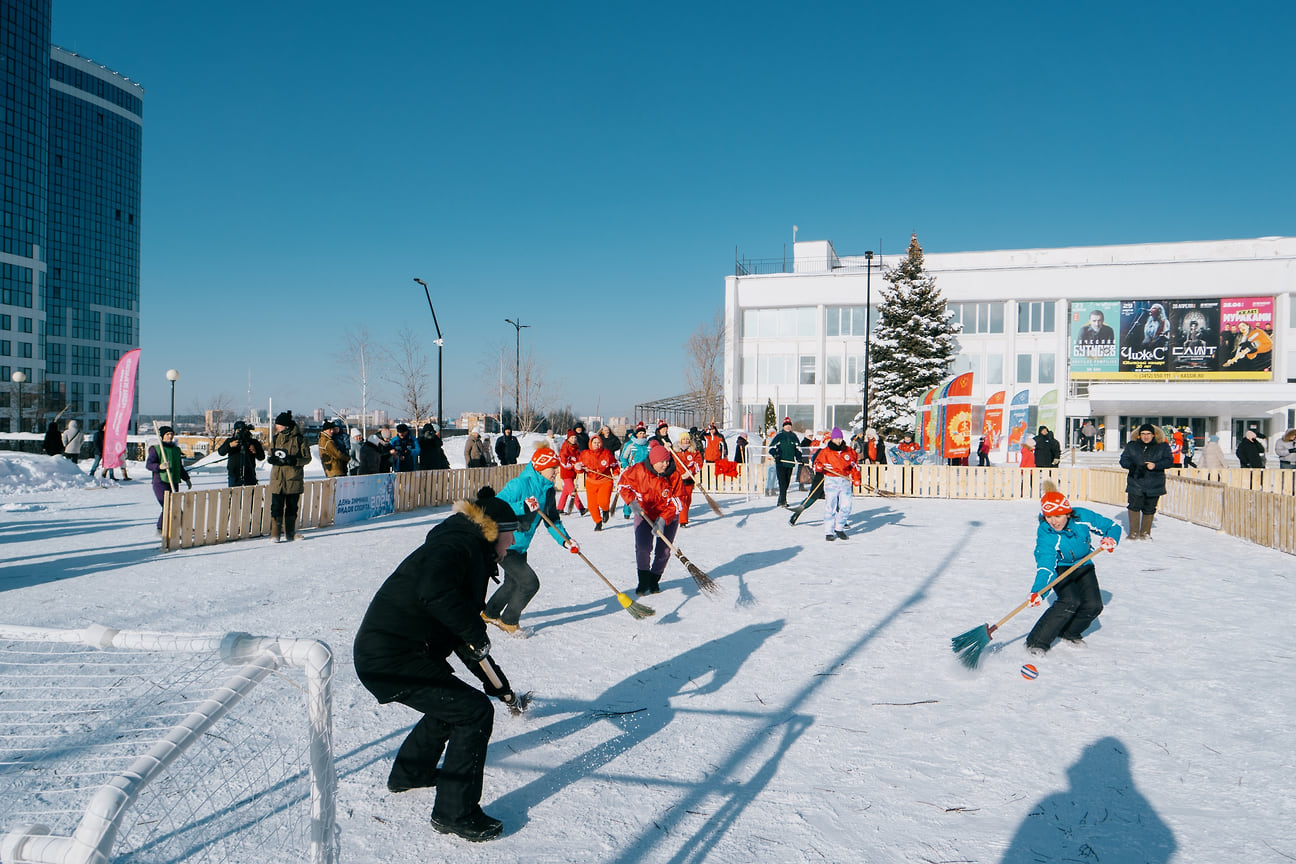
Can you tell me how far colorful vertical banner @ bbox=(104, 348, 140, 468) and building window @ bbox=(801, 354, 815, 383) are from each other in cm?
3490

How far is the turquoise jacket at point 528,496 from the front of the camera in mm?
6472

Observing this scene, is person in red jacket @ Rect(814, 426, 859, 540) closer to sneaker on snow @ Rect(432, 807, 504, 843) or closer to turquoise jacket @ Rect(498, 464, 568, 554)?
turquoise jacket @ Rect(498, 464, 568, 554)

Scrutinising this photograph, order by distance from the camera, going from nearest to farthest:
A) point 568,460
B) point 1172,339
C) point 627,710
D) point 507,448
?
point 627,710 < point 568,460 < point 507,448 < point 1172,339

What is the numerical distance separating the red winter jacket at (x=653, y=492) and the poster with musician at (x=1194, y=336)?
1789 inches

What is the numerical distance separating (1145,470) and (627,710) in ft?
33.4

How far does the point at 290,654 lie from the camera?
2.60 m

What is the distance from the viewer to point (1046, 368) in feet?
142

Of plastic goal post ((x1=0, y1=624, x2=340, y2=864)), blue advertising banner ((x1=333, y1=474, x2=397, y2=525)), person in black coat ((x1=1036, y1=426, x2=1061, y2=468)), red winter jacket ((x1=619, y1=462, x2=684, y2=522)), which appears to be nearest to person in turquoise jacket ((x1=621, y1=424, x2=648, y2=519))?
blue advertising banner ((x1=333, y1=474, x2=397, y2=525))

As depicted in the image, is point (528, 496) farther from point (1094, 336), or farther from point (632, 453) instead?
point (1094, 336)

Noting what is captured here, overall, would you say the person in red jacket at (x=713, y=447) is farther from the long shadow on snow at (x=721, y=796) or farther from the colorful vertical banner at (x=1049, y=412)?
the long shadow on snow at (x=721, y=796)

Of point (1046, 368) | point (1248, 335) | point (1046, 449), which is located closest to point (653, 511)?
point (1046, 449)

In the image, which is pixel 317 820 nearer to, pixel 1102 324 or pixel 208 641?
pixel 208 641

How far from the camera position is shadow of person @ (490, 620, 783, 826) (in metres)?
3.85

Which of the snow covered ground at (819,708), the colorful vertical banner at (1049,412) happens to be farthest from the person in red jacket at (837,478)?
the colorful vertical banner at (1049,412)
